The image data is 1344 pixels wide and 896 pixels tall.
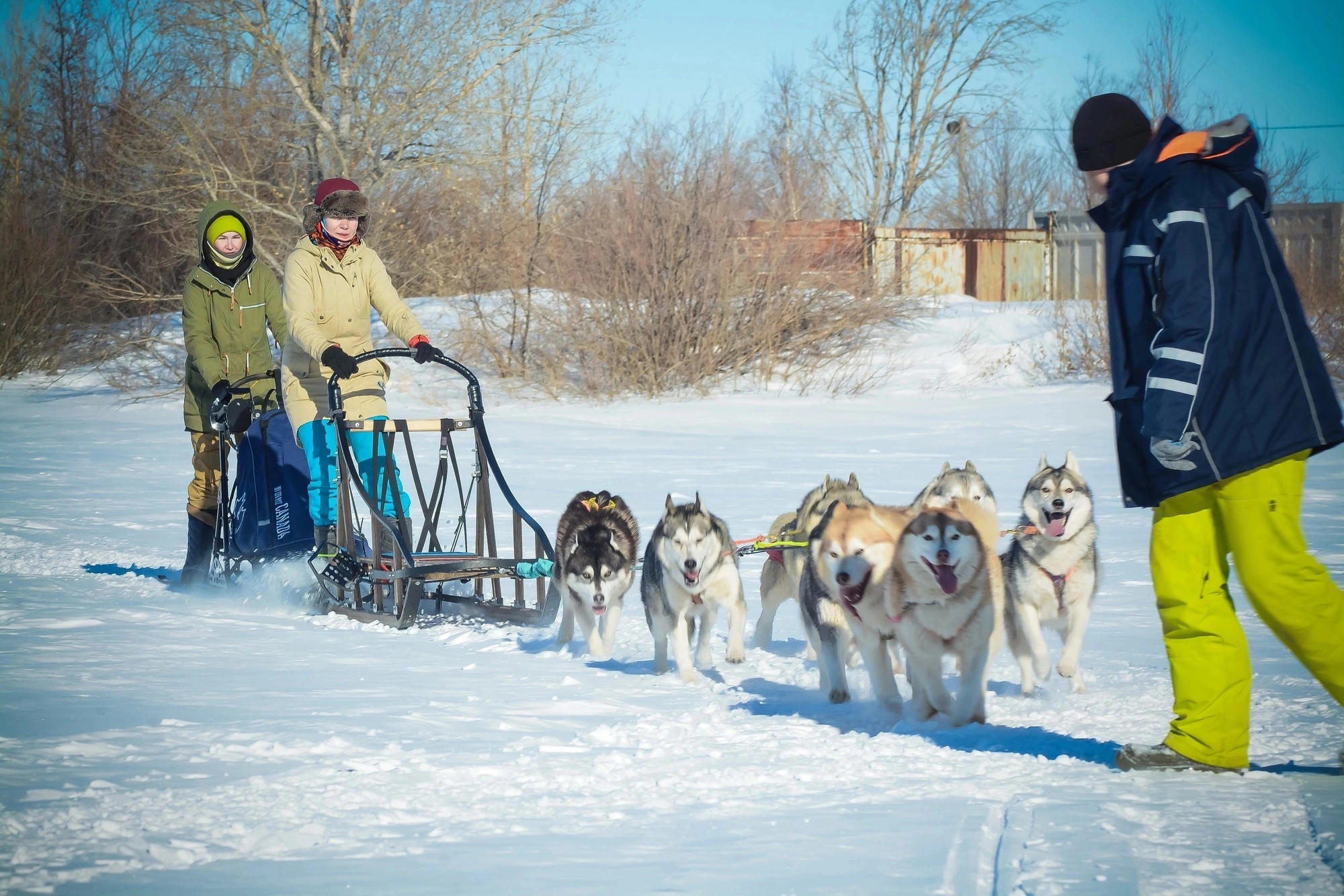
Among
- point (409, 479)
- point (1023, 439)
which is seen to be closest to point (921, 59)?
point (1023, 439)

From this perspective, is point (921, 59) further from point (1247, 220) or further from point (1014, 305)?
point (1247, 220)

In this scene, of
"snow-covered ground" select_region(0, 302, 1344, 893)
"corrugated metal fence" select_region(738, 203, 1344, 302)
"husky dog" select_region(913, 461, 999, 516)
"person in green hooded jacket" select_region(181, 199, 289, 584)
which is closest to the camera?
"snow-covered ground" select_region(0, 302, 1344, 893)

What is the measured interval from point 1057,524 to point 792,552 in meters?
1.06

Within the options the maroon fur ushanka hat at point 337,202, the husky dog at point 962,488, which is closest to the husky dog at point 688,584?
the husky dog at point 962,488

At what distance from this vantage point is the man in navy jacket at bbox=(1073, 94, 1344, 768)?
8.71ft

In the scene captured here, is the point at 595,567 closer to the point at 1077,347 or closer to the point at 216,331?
the point at 216,331

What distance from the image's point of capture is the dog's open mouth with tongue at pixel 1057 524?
14.4 ft

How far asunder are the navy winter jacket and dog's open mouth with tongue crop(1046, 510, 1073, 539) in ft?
5.29

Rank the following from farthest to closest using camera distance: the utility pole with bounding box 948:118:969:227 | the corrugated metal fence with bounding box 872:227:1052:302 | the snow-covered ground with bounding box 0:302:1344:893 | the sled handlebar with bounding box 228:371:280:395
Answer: the utility pole with bounding box 948:118:969:227 < the corrugated metal fence with bounding box 872:227:1052:302 < the sled handlebar with bounding box 228:371:280:395 < the snow-covered ground with bounding box 0:302:1344:893

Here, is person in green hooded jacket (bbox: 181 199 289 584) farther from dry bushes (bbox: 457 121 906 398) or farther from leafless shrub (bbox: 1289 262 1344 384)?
leafless shrub (bbox: 1289 262 1344 384)

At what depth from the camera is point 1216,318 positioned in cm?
267

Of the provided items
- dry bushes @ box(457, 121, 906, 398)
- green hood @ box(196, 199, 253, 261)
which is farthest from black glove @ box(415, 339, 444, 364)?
dry bushes @ box(457, 121, 906, 398)

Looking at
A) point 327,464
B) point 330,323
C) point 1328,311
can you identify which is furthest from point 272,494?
point 1328,311

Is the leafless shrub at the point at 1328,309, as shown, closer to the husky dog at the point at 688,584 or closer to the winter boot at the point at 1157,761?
the husky dog at the point at 688,584
